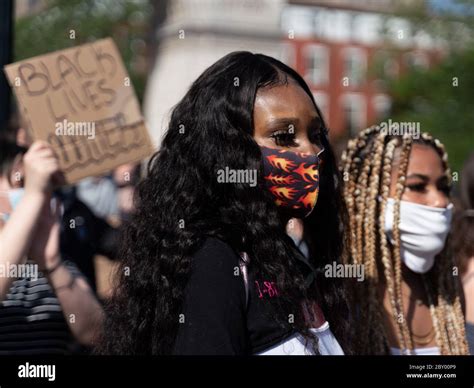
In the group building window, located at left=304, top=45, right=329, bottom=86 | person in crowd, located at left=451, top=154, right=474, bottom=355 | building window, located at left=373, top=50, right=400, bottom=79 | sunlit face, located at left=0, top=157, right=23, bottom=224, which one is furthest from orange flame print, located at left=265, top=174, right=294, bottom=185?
building window, located at left=304, top=45, right=329, bottom=86

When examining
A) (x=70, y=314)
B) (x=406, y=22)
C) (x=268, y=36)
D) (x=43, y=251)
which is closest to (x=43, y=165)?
(x=43, y=251)

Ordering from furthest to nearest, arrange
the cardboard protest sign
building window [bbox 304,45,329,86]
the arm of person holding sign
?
building window [bbox 304,45,329,86] < the cardboard protest sign < the arm of person holding sign

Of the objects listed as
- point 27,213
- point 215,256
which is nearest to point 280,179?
point 215,256

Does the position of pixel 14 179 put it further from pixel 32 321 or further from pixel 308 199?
pixel 308 199

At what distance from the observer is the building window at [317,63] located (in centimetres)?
6225

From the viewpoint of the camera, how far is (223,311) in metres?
2.00

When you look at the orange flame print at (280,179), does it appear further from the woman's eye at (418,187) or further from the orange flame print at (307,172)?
the woman's eye at (418,187)

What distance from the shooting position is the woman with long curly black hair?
2053 millimetres

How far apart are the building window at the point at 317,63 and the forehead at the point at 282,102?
2375 inches

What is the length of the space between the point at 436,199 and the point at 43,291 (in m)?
1.48

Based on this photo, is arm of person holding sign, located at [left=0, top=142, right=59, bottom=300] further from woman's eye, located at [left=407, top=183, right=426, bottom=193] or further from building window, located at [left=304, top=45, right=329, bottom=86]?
building window, located at [left=304, top=45, right=329, bottom=86]

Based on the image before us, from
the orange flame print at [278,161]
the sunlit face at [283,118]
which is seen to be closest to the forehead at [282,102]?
the sunlit face at [283,118]

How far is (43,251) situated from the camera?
319cm

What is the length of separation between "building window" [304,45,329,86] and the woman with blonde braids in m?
59.1
